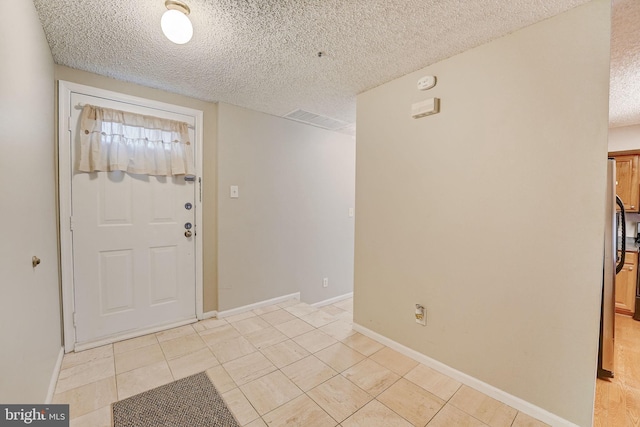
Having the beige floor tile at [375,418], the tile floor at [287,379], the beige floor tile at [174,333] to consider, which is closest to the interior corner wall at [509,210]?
the tile floor at [287,379]

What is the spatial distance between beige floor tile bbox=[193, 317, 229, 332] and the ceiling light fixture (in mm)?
2441

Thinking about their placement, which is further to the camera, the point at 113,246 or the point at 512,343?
the point at 113,246

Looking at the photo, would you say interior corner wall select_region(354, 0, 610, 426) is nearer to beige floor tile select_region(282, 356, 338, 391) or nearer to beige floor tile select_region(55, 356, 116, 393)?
beige floor tile select_region(282, 356, 338, 391)

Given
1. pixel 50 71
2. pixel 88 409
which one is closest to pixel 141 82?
pixel 50 71

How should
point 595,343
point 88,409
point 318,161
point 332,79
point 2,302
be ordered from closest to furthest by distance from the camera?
point 2,302 → point 595,343 → point 88,409 → point 332,79 → point 318,161

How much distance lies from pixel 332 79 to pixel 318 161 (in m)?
1.49

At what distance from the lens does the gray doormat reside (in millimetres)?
1530

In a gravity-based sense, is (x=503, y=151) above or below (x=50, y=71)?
below

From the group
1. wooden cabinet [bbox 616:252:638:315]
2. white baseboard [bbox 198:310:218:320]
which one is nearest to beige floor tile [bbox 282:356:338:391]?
white baseboard [bbox 198:310:218:320]

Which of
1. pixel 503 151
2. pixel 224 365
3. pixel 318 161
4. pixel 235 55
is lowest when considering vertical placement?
pixel 224 365

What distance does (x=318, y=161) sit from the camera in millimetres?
3748

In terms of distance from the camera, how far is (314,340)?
96.3 inches

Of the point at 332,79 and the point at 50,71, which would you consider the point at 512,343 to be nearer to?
the point at 332,79

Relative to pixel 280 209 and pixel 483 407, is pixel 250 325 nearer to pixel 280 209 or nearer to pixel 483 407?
pixel 280 209
